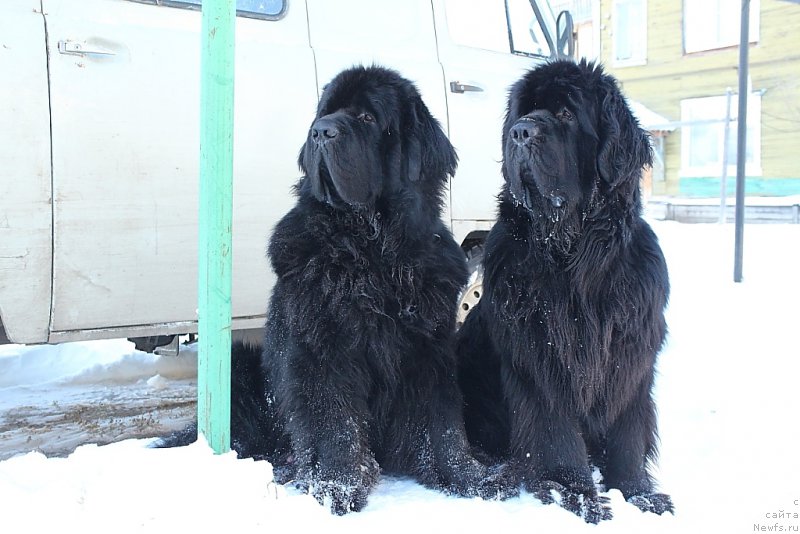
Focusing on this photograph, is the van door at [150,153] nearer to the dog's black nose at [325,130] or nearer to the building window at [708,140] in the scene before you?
the dog's black nose at [325,130]

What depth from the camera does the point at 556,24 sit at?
429 cm

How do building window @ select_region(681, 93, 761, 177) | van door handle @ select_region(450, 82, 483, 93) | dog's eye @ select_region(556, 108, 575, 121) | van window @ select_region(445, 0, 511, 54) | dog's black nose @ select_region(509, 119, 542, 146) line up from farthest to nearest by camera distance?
building window @ select_region(681, 93, 761, 177) < van window @ select_region(445, 0, 511, 54) < van door handle @ select_region(450, 82, 483, 93) < dog's eye @ select_region(556, 108, 575, 121) < dog's black nose @ select_region(509, 119, 542, 146)

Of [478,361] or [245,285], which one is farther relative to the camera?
[245,285]

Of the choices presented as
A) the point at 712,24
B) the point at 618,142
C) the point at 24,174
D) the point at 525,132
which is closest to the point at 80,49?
the point at 24,174

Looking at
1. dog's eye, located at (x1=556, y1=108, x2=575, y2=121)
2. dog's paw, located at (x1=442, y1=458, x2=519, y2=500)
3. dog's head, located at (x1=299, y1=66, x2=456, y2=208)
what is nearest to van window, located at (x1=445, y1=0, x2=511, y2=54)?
dog's head, located at (x1=299, y1=66, x2=456, y2=208)

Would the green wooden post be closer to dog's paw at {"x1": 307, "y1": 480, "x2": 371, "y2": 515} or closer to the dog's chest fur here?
dog's paw at {"x1": 307, "y1": 480, "x2": 371, "y2": 515}

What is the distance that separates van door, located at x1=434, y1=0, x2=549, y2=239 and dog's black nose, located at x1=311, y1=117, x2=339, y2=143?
1462 mm

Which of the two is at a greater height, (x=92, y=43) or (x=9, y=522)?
(x=92, y=43)

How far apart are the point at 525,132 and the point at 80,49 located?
1.78 meters

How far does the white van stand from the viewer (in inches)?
101

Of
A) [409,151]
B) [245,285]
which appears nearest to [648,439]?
[409,151]

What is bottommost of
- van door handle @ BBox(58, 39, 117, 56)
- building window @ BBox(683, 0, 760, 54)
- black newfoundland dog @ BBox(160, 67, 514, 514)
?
black newfoundland dog @ BBox(160, 67, 514, 514)

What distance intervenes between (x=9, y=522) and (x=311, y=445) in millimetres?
890

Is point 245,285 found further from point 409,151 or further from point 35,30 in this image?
point 35,30
